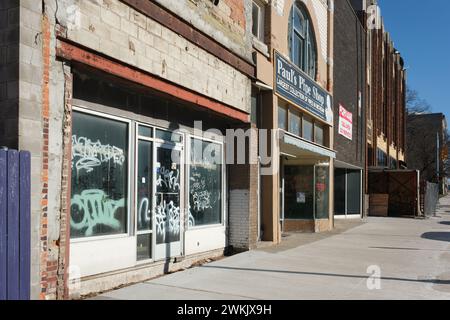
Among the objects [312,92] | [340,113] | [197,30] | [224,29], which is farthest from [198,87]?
[340,113]

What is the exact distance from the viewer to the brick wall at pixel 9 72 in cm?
590

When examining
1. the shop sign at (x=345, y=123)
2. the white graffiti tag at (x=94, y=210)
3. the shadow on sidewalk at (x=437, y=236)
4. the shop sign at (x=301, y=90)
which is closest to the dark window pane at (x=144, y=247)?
the white graffiti tag at (x=94, y=210)

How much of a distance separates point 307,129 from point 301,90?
1.87m

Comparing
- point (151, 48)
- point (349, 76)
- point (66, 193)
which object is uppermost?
point (349, 76)

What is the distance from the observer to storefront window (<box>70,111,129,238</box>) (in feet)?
24.3

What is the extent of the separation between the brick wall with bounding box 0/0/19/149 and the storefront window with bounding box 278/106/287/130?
372 inches

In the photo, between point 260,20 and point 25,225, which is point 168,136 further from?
point 260,20

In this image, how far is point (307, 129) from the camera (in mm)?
17469

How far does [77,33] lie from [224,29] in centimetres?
508

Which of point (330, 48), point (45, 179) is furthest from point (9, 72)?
point (330, 48)

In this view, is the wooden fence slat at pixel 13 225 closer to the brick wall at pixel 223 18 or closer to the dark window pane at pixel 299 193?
the brick wall at pixel 223 18

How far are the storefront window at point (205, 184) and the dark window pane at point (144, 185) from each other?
1622 mm

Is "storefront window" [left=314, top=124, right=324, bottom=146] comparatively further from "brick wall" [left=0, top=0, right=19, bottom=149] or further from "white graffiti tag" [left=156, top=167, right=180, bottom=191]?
"brick wall" [left=0, top=0, right=19, bottom=149]
